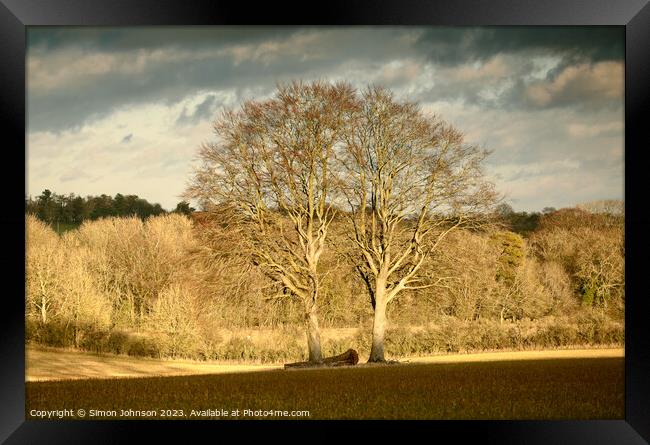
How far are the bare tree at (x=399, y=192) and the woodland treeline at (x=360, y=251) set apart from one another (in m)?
0.04

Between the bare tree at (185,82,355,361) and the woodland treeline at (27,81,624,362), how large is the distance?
4 centimetres

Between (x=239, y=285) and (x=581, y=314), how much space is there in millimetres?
10342

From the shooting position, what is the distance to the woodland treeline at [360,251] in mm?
18859

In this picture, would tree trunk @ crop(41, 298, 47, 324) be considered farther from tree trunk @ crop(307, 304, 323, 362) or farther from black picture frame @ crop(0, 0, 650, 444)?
black picture frame @ crop(0, 0, 650, 444)

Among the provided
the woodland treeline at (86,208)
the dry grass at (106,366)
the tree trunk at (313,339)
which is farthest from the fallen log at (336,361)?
the woodland treeline at (86,208)

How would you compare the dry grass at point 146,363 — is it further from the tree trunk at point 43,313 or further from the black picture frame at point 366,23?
the black picture frame at point 366,23

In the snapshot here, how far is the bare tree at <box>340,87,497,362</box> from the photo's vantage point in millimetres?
18750

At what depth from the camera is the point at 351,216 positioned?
65.8 feet

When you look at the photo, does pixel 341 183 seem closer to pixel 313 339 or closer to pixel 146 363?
pixel 313 339

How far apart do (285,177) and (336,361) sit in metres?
5.70

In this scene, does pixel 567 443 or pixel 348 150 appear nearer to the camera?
pixel 567 443

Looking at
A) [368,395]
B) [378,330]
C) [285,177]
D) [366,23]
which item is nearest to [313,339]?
[378,330]
